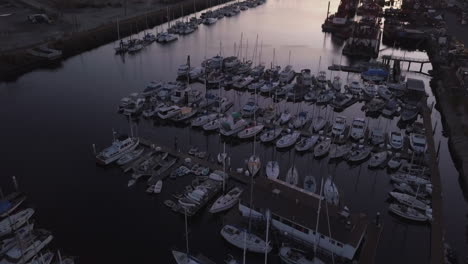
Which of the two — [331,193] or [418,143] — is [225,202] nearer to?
[331,193]

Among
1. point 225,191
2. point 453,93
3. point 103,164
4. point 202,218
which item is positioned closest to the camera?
point 202,218

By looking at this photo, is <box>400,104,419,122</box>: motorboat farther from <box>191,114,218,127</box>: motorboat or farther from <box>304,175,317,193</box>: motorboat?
<box>191,114,218,127</box>: motorboat

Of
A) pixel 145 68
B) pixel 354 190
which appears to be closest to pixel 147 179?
pixel 354 190

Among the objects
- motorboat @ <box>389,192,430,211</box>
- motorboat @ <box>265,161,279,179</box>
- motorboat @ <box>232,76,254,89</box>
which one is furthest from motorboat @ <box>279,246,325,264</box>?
motorboat @ <box>232,76,254,89</box>

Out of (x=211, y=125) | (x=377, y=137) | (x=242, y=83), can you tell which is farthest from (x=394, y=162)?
(x=242, y=83)

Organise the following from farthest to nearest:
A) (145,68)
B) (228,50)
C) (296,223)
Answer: (228,50), (145,68), (296,223)

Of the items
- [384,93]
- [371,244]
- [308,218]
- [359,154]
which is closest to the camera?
[308,218]

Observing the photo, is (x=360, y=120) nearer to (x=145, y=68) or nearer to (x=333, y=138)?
(x=333, y=138)
